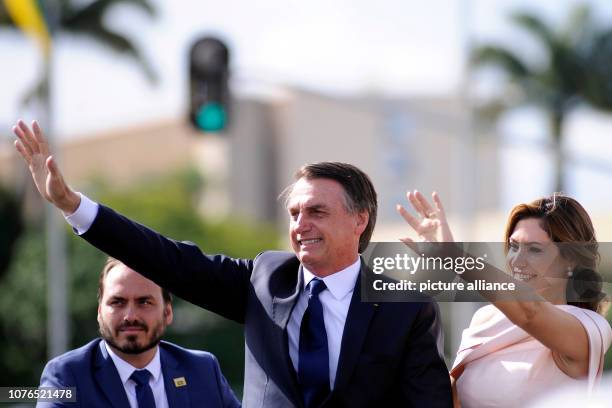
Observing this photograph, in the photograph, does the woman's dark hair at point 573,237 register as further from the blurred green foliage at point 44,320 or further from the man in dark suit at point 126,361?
the blurred green foliage at point 44,320

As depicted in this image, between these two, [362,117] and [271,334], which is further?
[362,117]

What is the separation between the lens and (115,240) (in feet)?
16.3

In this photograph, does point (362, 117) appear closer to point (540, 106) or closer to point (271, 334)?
point (540, 106)

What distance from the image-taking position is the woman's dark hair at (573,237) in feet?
17.2

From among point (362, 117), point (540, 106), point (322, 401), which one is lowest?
point (322, 401)

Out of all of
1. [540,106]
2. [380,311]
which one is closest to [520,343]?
[380,311]

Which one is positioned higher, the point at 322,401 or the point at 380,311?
the point at 380,311

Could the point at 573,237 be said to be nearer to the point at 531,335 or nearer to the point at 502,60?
the point at 531,335

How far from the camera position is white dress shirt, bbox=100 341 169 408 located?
549 cm

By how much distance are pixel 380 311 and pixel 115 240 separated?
100 cm

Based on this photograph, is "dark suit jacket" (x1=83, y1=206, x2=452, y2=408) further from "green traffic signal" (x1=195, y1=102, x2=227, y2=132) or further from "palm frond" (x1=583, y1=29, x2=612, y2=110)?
"palm frond" (x1=583, y1=29, x2=612, y2=110)

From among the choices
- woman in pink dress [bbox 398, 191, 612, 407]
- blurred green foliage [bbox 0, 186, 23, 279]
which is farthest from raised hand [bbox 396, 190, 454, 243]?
blurred green foliage [bbox 0, 186, 23, 279]

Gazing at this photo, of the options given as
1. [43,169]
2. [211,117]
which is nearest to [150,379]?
[43,169]

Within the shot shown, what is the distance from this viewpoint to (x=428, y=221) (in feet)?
15.9
